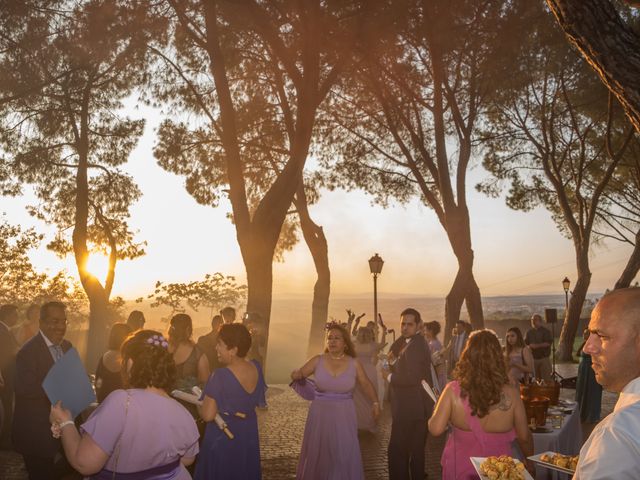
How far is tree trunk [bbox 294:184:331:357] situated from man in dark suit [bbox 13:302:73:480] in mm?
13934

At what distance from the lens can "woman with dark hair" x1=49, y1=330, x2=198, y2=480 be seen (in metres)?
2.87

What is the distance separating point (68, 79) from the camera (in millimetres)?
14867

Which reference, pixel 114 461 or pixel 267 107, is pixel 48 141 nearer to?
pixel 267 107

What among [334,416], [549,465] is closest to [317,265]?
[334,416]

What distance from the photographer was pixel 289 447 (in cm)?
850

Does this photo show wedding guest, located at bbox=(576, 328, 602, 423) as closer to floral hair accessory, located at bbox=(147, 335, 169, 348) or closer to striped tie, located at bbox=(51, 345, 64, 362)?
striped tie, located at bbox=(51, 345, 64, 362)

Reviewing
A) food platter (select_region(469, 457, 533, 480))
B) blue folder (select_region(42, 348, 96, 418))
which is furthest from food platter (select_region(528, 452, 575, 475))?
blue folder (select_region(42, 348, 96, 418))

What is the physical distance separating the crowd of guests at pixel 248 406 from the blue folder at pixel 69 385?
8.3 inches

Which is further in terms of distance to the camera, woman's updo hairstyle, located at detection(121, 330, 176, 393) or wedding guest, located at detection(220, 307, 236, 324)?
wedding guest, located at detection(220, 307, 236, 324)

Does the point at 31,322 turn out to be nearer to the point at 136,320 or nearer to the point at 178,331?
the point at 136,320

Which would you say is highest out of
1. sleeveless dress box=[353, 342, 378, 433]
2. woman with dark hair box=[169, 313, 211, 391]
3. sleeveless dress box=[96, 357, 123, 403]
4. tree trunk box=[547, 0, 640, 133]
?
tree trunk box=[547, 0, 640, 133]

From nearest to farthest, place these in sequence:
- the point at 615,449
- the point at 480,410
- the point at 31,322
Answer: the point at 615,449 < the point at 480,410 < the point at 31,322

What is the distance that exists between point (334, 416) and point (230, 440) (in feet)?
4.44

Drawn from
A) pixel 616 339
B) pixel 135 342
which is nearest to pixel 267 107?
pixel 135 342
